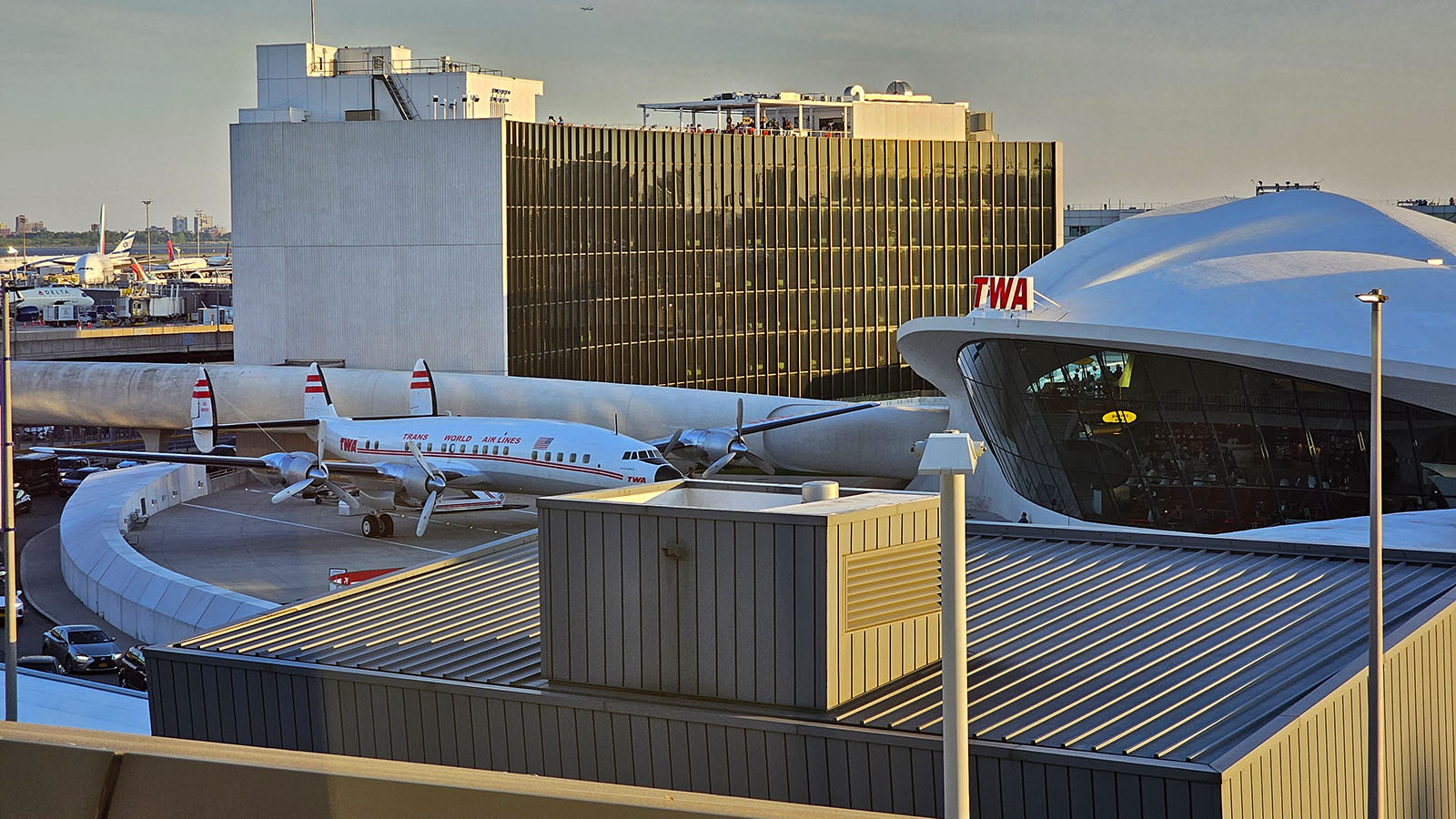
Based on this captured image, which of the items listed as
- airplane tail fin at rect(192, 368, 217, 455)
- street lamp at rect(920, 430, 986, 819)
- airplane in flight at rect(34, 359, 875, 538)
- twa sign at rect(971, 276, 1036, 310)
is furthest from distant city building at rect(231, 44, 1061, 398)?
street lamp at rect(920, 430, 986, 819)

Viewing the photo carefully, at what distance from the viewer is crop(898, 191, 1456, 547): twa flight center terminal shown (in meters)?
41.5

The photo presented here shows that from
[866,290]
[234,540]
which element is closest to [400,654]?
[234,540]

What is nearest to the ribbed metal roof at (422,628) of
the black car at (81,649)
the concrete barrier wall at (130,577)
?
the concrete barrier wall at (130,577)

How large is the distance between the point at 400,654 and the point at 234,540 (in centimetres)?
4184

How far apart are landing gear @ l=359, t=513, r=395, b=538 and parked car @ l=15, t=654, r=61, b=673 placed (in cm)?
1746

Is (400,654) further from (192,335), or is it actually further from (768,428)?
(192,335)

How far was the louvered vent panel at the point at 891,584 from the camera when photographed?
14.4m

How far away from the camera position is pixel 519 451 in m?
56.0

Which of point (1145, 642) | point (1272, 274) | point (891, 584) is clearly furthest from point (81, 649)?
point (1272, 274)

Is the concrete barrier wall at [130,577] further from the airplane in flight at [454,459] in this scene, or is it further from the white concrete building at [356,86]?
the white concrete building at [356,86]

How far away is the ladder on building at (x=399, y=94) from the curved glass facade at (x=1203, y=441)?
56934 mm

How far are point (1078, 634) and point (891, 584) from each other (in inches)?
119

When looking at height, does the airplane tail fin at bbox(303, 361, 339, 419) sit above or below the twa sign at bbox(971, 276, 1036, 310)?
below

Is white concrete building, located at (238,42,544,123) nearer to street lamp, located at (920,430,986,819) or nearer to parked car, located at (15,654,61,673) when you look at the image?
parked car, located at (15,654,61,673)
